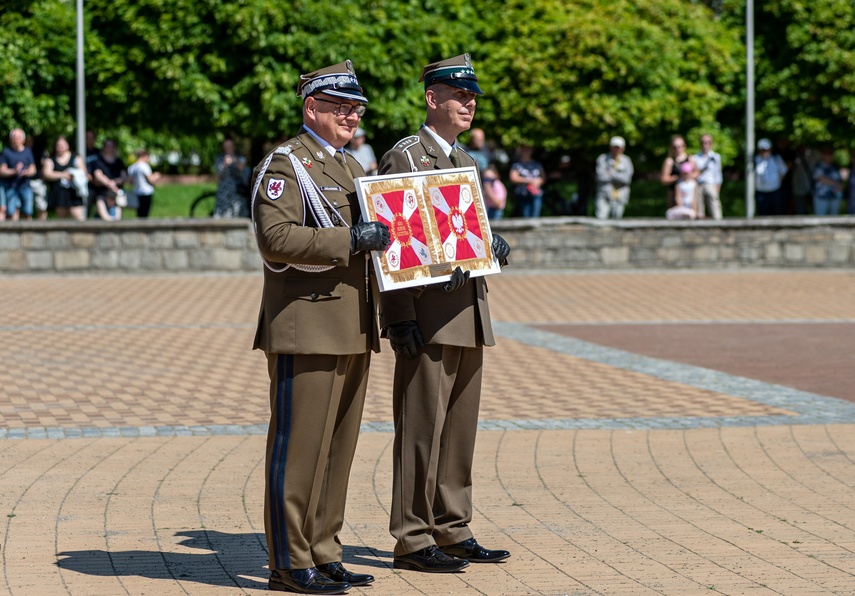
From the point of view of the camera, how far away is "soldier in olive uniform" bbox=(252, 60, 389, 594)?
16.2 feet

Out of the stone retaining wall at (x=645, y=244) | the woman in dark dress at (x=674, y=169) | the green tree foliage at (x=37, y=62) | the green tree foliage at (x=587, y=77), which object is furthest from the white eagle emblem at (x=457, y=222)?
the green tree foliage at (x=587, y=77)

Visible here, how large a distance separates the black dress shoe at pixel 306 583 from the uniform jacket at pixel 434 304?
94 centimetres

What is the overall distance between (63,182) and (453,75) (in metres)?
15.6

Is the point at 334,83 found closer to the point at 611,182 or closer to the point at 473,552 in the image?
the point at 473,552

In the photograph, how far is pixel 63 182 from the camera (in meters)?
20.1

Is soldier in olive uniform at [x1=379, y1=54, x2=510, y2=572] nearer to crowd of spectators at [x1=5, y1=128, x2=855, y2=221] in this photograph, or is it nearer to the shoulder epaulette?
the shoulder epaulette

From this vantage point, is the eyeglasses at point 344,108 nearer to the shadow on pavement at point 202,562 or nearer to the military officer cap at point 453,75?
the military officer cap at point 453,75

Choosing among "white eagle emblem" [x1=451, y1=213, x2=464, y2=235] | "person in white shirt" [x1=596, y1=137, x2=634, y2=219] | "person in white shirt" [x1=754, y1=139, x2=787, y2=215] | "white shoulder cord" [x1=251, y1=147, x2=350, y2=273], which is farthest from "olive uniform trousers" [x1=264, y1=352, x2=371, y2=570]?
"person in white shirt" [x1=754, y1=139, x2=787, y2=215]

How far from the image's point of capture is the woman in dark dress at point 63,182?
789 inches

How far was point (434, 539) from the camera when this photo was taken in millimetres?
5539

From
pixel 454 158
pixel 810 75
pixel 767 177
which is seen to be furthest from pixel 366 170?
pixel 454 158

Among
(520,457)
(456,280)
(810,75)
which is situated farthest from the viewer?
(810,75)

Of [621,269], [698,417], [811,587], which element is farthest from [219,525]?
[621,269]

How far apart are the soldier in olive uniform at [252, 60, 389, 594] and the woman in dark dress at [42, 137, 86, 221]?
15.7 metres
